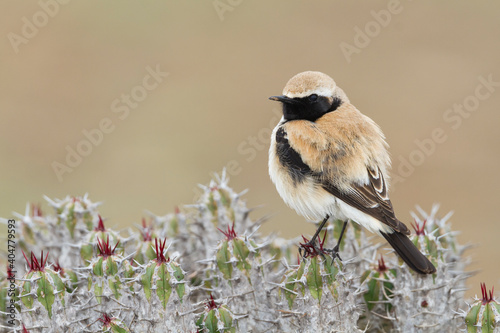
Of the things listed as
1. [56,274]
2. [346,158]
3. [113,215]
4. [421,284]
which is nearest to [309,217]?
[346,158]

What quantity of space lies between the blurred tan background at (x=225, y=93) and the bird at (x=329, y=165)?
5361 millimetres

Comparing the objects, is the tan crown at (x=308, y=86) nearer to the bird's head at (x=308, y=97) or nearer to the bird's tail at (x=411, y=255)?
the bird's head at (x=308, y=97)

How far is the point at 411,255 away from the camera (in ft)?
13.9

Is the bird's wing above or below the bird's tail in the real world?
above

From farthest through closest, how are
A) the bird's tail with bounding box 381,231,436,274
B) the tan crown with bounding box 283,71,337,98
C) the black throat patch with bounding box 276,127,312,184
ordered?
the tan crown with bounding box 283,71,337,98 < the black throat patch with bounding box 276,127,312,184 < the bird's tail with bounding box 381,231,436,274

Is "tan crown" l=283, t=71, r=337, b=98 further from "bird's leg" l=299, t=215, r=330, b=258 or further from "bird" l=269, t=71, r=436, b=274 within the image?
"bird's leg" l=299, t=215, r=330, b=258

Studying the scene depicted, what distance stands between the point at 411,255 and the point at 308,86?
150 centimetres

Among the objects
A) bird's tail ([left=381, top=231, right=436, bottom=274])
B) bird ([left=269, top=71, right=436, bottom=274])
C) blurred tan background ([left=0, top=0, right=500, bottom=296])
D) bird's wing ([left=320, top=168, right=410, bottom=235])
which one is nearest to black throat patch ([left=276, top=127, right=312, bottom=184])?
bird ([left=269, top=71, right=436, bottom=274])

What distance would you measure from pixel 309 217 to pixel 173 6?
927 cm

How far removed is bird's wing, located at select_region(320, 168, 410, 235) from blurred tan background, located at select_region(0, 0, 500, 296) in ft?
18.3

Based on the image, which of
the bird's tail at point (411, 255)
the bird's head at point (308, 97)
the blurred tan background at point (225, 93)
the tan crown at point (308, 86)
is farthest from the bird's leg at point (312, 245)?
the blurred tan background at point (225, 93)

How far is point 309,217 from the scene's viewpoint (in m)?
5.07

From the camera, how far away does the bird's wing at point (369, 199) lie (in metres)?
4.62

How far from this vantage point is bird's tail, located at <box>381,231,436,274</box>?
4184 millimetres
